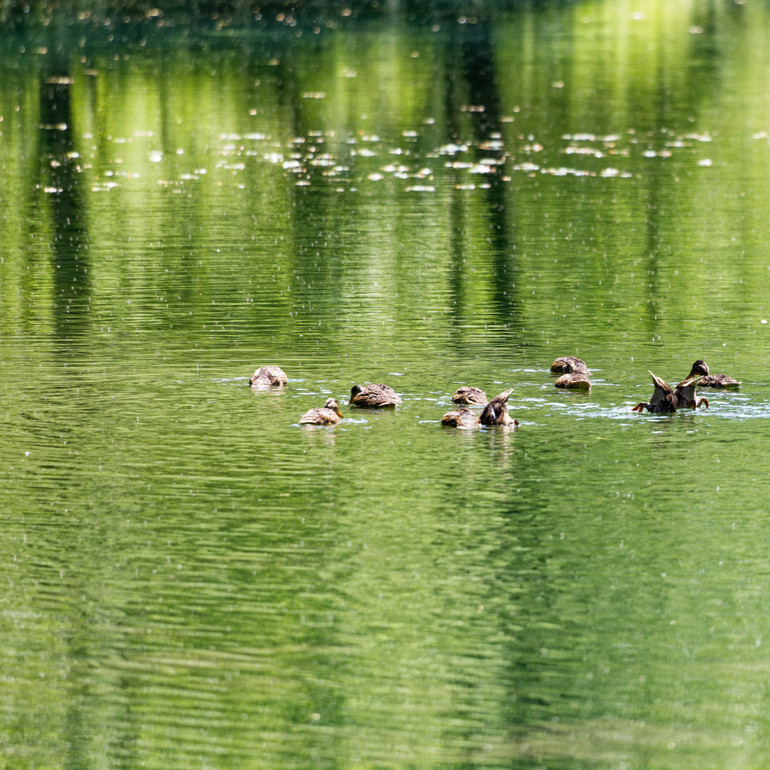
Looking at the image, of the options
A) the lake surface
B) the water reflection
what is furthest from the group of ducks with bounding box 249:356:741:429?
the water reflection

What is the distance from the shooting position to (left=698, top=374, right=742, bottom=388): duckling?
19.4 metres

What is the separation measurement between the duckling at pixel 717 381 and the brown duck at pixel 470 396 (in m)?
2.60

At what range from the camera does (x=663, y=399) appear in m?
18.4

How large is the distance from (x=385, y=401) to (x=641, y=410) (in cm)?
273

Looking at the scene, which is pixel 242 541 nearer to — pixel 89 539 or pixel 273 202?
pixel 89 539

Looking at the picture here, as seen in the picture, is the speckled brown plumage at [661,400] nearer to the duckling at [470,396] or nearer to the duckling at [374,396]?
the duckling at [470,396]

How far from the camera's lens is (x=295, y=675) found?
11922mm

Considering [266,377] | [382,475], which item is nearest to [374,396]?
[266,377]

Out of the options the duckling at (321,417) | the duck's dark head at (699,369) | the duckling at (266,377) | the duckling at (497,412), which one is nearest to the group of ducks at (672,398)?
the duck's dark head at (699,369)

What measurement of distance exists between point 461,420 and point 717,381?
329 cm

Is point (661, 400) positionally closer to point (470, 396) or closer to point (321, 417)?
point (470, 396)

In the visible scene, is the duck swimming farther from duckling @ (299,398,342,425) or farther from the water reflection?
the water reflection

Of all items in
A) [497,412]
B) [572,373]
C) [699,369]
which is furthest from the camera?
[572,373]

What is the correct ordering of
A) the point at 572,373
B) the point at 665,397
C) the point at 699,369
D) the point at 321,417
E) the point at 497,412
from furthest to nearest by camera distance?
the point at 572,373 < the point at 699,369 < the point at 665,397 < the point at 321,417 < the point at 497,412
